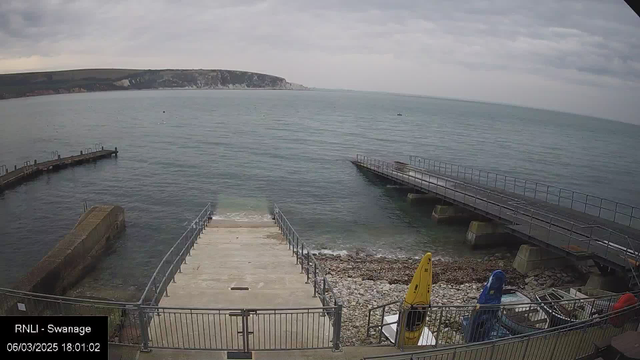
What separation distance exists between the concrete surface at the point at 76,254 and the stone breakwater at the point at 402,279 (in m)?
12.8

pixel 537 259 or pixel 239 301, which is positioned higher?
pixel 239 301

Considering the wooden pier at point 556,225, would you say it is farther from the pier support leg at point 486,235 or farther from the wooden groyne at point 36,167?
the wooden groyne at point 36,167

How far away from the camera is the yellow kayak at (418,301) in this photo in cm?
890

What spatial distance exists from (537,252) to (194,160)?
45.1 metres

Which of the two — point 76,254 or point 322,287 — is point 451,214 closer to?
point 322,287

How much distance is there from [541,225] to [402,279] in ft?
30.6

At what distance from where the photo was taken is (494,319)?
10445 millimetres

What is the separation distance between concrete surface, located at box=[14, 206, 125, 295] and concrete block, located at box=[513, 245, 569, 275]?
913 inches

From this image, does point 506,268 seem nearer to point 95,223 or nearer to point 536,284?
point 536,284

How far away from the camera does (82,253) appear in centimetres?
2161

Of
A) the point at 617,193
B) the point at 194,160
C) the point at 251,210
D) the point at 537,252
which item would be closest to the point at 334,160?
the point at 194,160

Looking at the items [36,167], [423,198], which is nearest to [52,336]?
[423,198]

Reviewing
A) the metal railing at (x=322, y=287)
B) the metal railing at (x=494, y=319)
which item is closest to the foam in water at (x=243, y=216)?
the metal railing at (x=322, y=287)

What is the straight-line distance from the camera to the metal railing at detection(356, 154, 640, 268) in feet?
60.7
